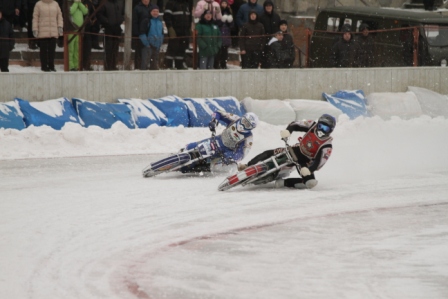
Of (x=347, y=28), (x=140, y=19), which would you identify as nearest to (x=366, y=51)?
(x=347, y=28)

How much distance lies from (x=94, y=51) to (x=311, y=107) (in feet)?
14.5

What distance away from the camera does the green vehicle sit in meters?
21.8

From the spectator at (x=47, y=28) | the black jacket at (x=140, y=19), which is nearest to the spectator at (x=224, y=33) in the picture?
the black jacket at (x=140, y=19)

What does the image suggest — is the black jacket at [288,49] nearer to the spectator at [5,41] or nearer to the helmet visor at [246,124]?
the spectator at [5,41]

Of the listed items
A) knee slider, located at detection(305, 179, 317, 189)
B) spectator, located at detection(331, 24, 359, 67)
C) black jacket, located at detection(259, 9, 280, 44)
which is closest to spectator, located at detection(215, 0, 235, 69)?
black jacket, located at detection(259, 9, 280, 44)

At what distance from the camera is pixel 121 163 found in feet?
53.6

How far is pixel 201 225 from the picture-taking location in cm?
1200

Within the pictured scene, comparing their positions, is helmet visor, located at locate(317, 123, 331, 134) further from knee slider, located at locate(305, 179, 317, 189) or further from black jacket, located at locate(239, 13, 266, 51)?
black jacket, located at locate(239, 13, 266, 51)

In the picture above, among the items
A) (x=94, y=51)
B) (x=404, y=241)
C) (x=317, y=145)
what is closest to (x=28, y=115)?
(x=94, y=51)

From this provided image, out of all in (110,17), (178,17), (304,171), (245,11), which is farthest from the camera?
(245,11)

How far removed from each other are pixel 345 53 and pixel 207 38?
10.7 ft

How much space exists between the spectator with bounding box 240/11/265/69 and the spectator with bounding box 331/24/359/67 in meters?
1.83

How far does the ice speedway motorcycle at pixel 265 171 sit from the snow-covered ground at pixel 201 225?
0.17 m

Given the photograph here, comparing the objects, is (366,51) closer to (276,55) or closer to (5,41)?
(276,55)
